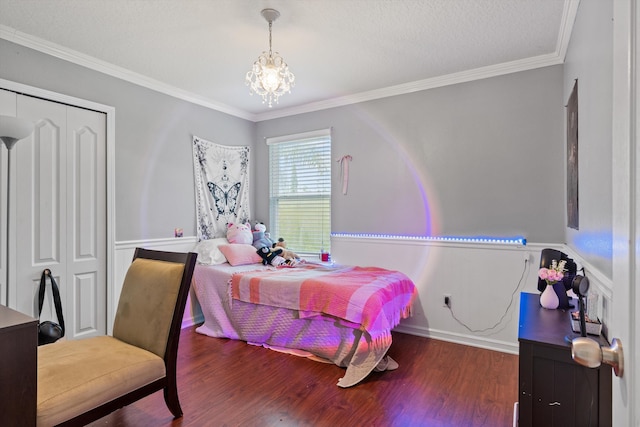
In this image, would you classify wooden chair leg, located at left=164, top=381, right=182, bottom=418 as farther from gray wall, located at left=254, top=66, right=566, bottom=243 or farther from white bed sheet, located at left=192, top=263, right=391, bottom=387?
gray wall, located at left=254, top=66, right=566, bottom=243

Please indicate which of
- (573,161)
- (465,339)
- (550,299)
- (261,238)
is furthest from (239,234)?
(573,161)

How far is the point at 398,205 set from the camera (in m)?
3.69

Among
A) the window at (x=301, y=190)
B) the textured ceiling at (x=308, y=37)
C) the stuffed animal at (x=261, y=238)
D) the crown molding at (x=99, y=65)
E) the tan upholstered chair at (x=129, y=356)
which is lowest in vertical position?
the tan upholstered chair at (x=129, y=356)

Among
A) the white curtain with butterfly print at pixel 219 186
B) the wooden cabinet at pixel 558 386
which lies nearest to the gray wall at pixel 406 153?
the white curtain with butterfly print at pixel 219 186

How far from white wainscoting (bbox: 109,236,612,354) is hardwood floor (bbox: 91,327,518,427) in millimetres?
243

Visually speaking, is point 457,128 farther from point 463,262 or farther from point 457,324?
point 457,324

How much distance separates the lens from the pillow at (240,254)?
3787 millimetres

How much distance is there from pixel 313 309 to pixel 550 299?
64.9 inches

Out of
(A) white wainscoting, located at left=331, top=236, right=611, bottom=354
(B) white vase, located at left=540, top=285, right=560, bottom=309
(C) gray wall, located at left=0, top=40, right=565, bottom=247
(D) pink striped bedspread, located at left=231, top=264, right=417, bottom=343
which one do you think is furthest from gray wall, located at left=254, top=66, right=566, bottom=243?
(B) white vase, located at left=540, top=285, right=560, bottom=309

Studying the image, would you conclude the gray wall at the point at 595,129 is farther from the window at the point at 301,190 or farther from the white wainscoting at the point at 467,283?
the window at the point at 301,190

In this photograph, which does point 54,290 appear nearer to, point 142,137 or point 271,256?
point 142,137

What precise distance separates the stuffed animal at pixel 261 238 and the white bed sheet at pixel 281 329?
0.45 meters

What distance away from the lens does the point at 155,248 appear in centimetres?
352

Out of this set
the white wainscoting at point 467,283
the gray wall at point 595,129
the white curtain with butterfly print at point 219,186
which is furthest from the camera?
the white curtain with butterfly print at point 219,186
